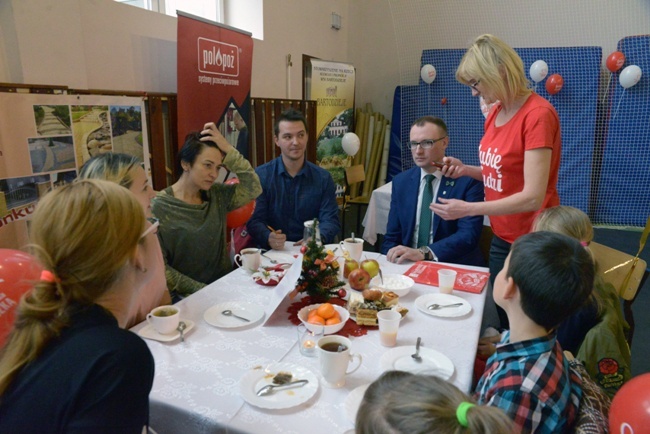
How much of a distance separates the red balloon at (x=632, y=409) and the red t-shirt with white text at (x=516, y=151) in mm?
1002

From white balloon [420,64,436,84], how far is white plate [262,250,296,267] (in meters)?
4.59

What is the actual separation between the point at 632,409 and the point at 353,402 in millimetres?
702

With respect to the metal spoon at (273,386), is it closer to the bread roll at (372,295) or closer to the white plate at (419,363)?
the white plate at (419,363)

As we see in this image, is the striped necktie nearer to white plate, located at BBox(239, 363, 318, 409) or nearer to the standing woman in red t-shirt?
the standing woman in red t-shirt

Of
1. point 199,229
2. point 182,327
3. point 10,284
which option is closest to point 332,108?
point 199,229

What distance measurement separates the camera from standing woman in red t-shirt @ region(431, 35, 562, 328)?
1.91 meters

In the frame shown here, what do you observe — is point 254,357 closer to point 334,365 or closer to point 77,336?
A: point 334,365

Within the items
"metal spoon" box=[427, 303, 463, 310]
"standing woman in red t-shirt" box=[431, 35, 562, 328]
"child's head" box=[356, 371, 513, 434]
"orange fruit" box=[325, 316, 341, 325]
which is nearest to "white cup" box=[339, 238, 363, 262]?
"standing woman in red t-shirt" box=[431, 35, 562, 328]

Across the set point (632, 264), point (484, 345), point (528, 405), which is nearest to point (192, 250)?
point (484, 345)

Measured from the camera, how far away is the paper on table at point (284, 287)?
5.19ft

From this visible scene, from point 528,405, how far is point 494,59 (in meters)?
1.45

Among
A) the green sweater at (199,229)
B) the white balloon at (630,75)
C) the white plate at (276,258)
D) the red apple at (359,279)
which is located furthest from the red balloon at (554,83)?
the red apple at (359,279)

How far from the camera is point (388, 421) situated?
72 cm

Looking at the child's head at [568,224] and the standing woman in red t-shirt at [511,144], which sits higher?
the standing woman in red t-shirt at [511,144]
